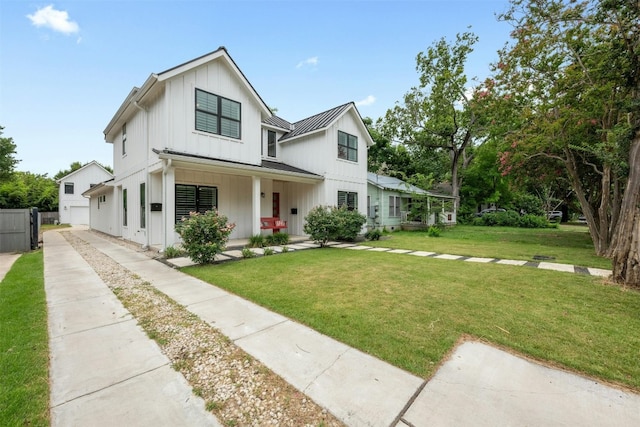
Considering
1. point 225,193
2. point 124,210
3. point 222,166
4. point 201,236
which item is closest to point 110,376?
point 201,236

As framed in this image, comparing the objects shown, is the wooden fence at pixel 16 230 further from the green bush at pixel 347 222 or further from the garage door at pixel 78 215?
the garage door at pixel 78 215

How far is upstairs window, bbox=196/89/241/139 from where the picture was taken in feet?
30.4

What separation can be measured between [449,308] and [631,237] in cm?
432

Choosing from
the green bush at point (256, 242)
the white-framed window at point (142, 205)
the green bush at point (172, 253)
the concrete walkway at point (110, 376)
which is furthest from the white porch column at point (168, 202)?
the concrete walkway at point (110, 376)

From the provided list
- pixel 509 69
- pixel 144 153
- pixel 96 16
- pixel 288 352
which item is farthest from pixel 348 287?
pixel 96 16

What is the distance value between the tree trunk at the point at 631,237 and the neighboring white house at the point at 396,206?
36.6 feet

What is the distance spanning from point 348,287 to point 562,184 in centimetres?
1543

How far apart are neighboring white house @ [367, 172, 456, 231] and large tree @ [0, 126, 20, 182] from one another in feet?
103

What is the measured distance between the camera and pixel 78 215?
2675cm

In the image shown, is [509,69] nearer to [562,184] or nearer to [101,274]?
Result: [562,184]

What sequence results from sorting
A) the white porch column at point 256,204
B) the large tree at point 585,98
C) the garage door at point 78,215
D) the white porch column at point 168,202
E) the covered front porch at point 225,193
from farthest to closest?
the garage door at point 78,215 → the white porch column at point 256,204 → the covered front porch at point 225,193 → the white porch column at point 168,202 → the large tree at point 585,98

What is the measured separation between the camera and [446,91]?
72.9ft

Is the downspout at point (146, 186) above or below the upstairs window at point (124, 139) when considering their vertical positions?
below

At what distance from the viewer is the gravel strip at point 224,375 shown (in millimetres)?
1893
